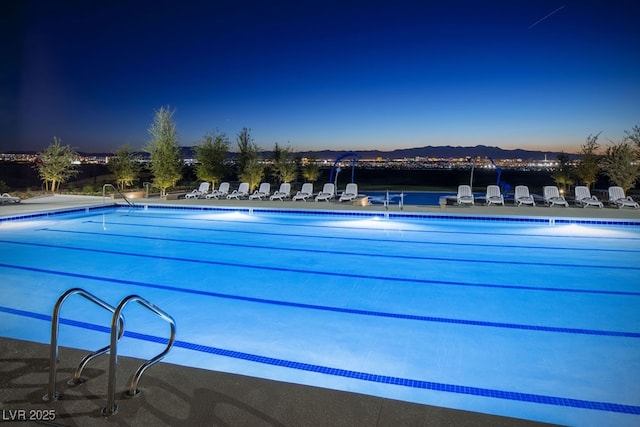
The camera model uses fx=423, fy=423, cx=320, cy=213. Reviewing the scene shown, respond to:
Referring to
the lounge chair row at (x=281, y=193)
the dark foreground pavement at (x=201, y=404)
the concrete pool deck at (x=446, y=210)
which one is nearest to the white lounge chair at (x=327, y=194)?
the lounge chair row at (x=281, y=193)

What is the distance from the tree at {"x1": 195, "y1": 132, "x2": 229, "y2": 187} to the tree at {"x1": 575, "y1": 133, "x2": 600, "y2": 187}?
14514mm

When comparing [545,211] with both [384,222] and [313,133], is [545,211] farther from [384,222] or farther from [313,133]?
[313,133]

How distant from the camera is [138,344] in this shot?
12.7ft

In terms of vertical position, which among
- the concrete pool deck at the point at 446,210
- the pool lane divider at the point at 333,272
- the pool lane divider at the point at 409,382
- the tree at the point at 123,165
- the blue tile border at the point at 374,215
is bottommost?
the pool lane divider at the point at 409,382

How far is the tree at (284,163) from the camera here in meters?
19.7

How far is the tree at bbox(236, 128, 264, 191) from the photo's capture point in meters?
17.5

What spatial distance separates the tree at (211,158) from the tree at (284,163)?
3124 millimetres

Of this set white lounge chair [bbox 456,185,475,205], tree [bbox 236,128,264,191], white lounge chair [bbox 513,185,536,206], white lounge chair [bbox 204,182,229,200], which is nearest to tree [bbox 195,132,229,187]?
tree [bbox 236,128,264,191]

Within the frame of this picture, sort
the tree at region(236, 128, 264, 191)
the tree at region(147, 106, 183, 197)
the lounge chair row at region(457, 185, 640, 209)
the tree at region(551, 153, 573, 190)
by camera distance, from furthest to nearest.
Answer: the tree at region(551, 153, 573, 190)
the tree at region(236, 128, 264, 191)
the tree at region(147, 106, 183, 197)
the lounge chair row at region(457, 185, 640, 209)

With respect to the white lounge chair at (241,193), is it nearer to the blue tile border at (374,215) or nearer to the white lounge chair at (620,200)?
the blue tile border at (374,215)

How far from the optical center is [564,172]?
61.7 feet

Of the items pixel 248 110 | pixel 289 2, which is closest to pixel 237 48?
pixel 289 2

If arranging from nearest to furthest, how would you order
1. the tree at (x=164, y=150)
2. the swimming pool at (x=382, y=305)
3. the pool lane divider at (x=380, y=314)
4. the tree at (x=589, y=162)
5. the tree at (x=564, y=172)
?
the swimming pool at (x=382, y=305) → the pool lane divider at (x=380, y=314) → the tree at (x=164, y=150) → the tree at (x=589, y=162) → the tree at (x=564, y=172)

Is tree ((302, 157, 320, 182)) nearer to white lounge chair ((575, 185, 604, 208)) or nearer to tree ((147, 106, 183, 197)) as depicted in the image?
tree ((147, 106, 183, 197))
